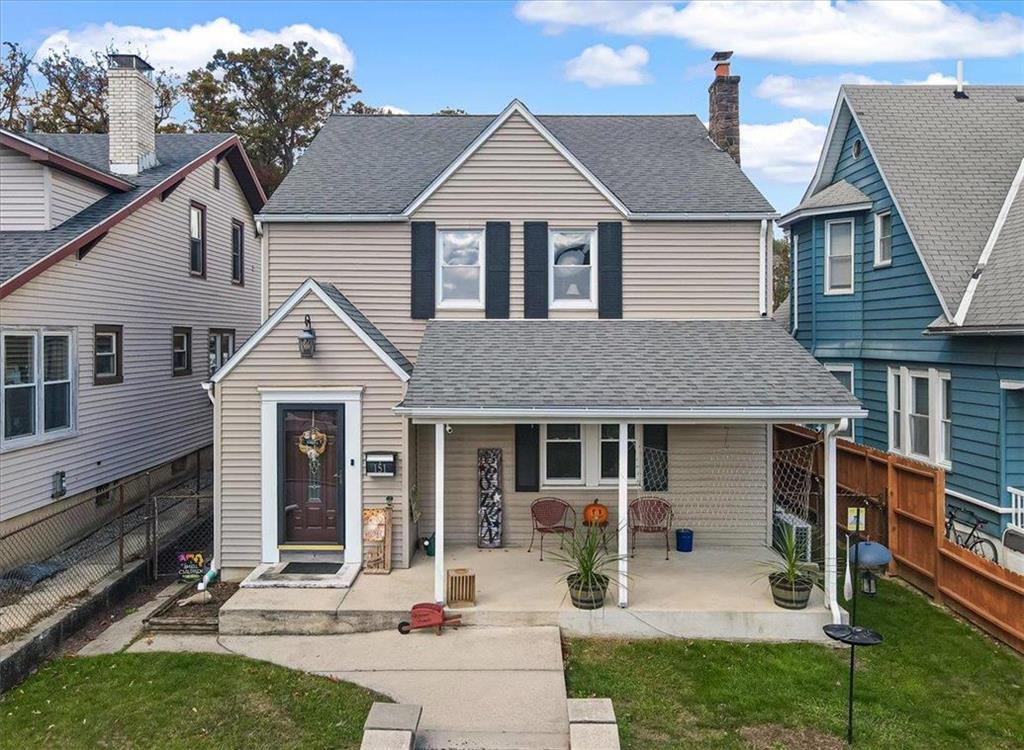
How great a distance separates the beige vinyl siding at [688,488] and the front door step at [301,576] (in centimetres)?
192

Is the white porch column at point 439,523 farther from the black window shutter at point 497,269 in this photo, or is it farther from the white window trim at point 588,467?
the black window shutter at point 497,269

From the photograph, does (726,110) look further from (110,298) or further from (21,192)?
(21,192)

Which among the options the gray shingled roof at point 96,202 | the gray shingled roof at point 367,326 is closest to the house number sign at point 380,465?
the gray shingled roof at point 367,326

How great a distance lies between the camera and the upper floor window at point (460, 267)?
1148cm

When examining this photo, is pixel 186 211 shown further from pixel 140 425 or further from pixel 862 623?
pixel 862 623

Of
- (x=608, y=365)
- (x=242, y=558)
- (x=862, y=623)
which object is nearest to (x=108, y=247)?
(x=242, y=558)

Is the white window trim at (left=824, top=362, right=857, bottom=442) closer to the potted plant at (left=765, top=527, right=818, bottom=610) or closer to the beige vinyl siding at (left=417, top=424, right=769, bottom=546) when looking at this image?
the beige vinyl siding at (left=417, top=424, right=769, bottom=546)

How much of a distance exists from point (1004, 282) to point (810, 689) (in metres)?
→ 7.49

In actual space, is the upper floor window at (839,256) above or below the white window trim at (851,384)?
above

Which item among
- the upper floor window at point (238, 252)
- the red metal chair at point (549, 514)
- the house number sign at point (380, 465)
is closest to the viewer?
the house number sign at point (380, 465)

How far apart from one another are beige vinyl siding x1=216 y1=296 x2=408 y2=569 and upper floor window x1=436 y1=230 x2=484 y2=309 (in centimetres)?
224

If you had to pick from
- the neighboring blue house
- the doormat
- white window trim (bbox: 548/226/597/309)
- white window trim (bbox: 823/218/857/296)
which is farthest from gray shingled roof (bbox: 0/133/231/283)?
white window trim (bbox: 823/218/857/296)

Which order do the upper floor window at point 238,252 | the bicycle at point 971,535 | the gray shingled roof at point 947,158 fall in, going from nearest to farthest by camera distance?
the bicycle at point 971,535, the gray shingled roof at point 947,158, the upper floor window at point 238,252

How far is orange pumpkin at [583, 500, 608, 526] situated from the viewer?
10.8m
